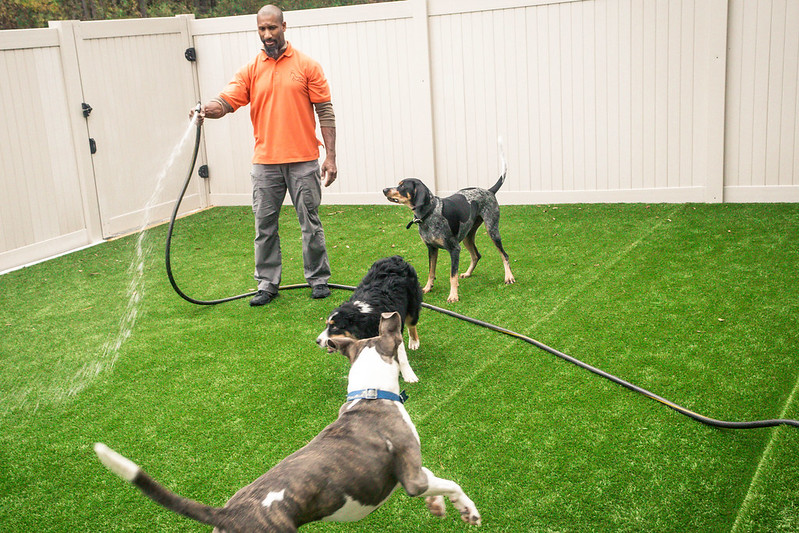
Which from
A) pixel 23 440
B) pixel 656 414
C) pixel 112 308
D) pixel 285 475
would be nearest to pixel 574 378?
pixel 656 414

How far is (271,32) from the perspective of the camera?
5.56 metres

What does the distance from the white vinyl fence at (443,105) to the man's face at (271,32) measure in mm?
3143

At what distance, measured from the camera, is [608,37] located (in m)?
8.00

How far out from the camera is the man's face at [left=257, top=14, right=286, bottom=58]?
5.54 metres

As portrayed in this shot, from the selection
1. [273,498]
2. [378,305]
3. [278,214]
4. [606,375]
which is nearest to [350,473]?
[273,498]

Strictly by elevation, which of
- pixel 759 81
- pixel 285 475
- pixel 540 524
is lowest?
pixel 540 524

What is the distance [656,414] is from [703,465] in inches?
18.4

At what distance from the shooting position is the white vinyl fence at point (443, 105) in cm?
753

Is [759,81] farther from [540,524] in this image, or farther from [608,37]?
[540,524]

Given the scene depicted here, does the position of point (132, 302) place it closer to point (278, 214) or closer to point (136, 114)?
point (278, 214)

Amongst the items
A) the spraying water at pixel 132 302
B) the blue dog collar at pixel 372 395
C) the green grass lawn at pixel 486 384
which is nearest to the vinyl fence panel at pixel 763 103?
the green grass lawn at pixel 486 384

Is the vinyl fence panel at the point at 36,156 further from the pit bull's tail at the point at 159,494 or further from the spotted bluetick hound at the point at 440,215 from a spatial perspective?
the pit bull's tail at the point at 159,494

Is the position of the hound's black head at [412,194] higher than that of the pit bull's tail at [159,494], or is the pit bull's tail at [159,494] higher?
the hound's black head at [412,194]

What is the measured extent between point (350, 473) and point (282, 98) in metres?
3.84
